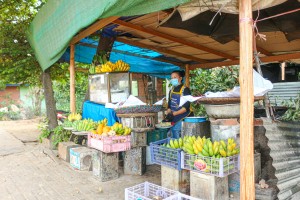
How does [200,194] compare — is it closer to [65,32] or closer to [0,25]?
Result: [65,32]

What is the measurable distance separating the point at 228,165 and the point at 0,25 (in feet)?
27.3

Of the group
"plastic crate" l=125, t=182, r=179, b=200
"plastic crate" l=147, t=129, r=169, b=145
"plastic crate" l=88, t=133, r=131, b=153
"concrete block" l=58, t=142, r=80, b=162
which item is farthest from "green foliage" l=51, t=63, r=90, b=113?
"plastic crate" l=125, t=182, r=179, b=200

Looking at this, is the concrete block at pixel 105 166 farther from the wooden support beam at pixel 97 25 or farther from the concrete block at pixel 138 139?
the wooden support beam at pixel 97 25

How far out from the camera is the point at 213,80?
978cm

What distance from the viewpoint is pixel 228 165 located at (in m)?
3.35

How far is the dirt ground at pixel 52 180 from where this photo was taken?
437cm

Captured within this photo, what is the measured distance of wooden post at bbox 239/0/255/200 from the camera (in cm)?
249

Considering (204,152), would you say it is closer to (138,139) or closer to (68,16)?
(138,139)

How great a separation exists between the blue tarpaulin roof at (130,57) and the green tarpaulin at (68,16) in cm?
173

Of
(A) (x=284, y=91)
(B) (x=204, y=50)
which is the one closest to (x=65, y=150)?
(B) (x=204, y=50)

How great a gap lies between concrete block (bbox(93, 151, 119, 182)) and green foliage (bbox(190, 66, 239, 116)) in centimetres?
421

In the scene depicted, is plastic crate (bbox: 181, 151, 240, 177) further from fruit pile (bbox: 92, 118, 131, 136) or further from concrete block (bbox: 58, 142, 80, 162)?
concrete block (bbox: 58, 142, 80, 162)

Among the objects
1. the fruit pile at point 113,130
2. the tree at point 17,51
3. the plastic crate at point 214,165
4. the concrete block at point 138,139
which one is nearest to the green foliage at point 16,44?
the tree at point 17,51

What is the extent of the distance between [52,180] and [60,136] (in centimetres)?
229
